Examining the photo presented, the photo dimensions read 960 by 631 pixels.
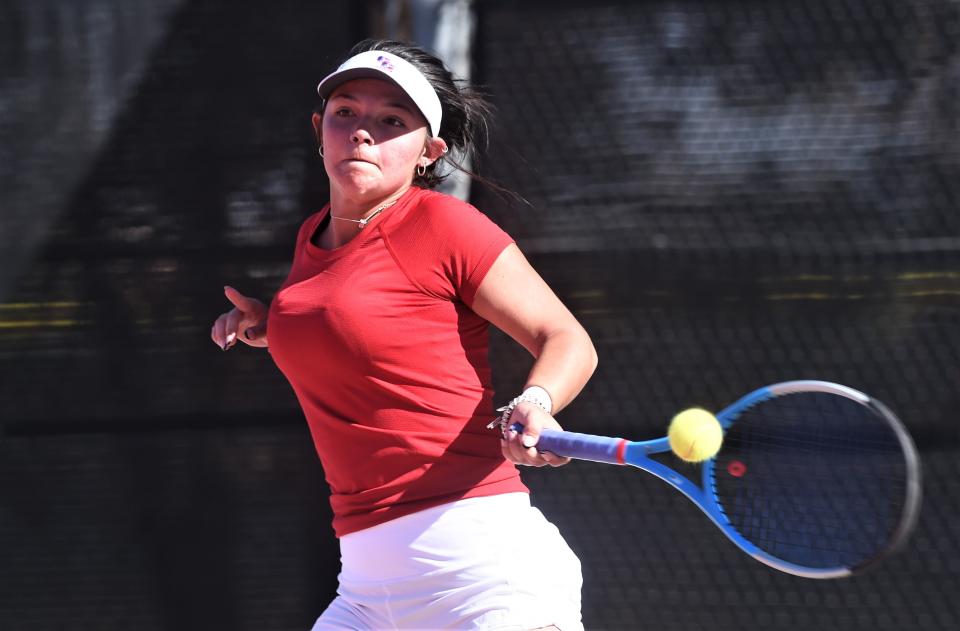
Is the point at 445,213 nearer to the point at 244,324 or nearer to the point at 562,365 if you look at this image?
the point at 562,365

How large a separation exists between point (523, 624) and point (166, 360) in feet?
4.97

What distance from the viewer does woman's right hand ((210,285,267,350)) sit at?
247 centimetres

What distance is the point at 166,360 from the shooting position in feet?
10.1

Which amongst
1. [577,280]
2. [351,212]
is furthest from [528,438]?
[577,280]

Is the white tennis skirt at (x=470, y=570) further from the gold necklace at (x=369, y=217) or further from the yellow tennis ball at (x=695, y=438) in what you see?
the gold necklace at (x=369, y=217)

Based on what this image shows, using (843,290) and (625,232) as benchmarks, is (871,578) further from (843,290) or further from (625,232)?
(625,232)

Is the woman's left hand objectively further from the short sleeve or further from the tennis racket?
the short sleeve

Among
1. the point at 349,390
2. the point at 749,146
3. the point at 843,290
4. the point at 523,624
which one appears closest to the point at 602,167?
the point at 749,146

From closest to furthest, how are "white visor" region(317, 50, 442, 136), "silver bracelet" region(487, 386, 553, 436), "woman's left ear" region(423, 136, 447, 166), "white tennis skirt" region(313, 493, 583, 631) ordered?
1. "silver bracelet" region(487, 386, 553, 436)
2. "white tennis skirt" region(313, 493, 583, 631)
3. "white visor" region(317, 50, 442, 136)
4. "woman's left ear" region(423, 136, 447, 166)

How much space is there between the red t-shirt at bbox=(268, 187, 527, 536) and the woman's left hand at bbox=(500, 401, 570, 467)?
25 centimetres

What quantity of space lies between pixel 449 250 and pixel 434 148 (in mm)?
320

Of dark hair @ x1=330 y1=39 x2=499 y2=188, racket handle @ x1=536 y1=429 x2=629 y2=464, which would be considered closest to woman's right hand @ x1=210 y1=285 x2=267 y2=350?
dark hair @ x1=330 y1=39 x2=499 y2=188

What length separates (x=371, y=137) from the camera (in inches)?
84.4

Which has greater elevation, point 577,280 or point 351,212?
point 351,212
